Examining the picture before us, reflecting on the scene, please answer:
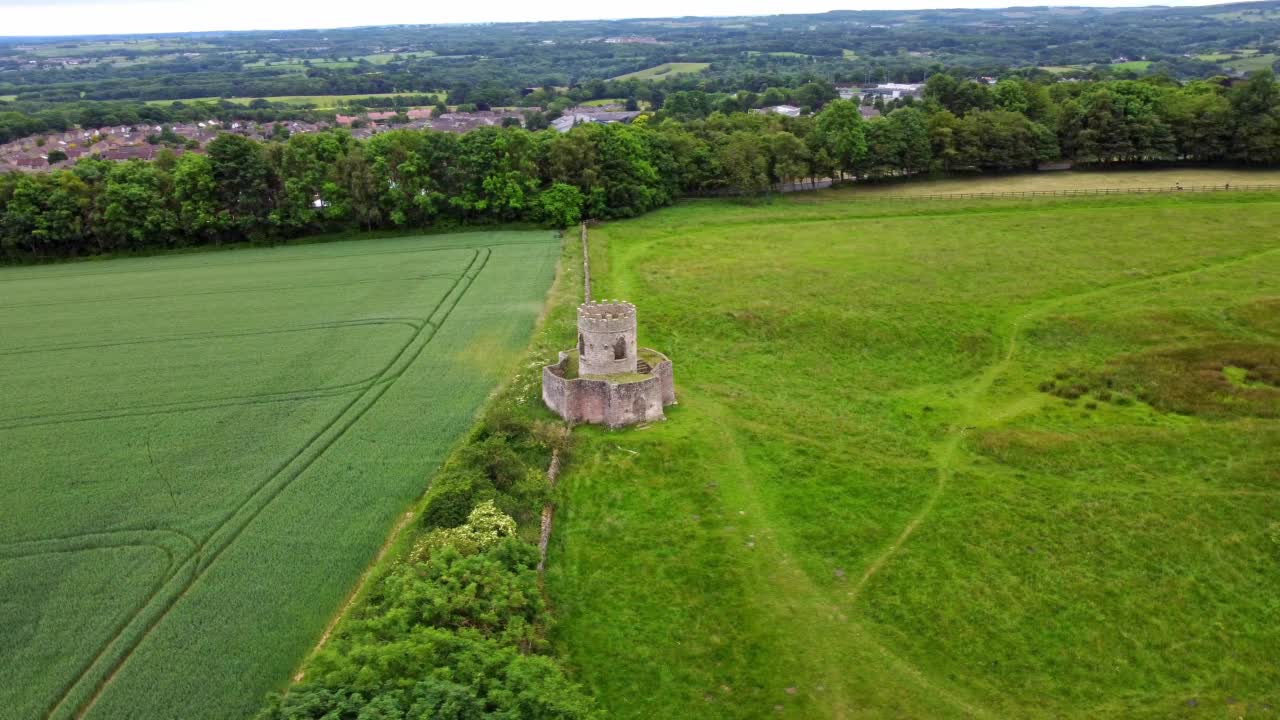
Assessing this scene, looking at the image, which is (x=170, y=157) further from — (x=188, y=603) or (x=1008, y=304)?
(x=1008, y=304)

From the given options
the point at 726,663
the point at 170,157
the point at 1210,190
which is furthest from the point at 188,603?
the point at 1210,190

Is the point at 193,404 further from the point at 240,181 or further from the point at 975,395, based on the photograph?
the point at 240,181

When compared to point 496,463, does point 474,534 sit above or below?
below

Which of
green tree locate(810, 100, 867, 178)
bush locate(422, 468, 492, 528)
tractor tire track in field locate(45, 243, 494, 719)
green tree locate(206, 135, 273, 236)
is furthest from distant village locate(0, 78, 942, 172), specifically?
bush locate(422, 468, 492, 528)

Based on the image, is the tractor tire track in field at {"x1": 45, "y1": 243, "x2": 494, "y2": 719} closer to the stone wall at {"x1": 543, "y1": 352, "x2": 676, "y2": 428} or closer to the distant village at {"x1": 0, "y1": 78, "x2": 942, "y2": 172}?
the stone wall at {"x1": 543, "y1": 352, "x2": 676, "y2": 428}

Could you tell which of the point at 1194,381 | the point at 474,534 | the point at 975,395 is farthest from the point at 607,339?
the point at 1194,381

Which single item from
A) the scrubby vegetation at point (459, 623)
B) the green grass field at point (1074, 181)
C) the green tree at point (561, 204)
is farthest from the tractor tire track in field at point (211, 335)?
the green grass field at point (1074, 181)
